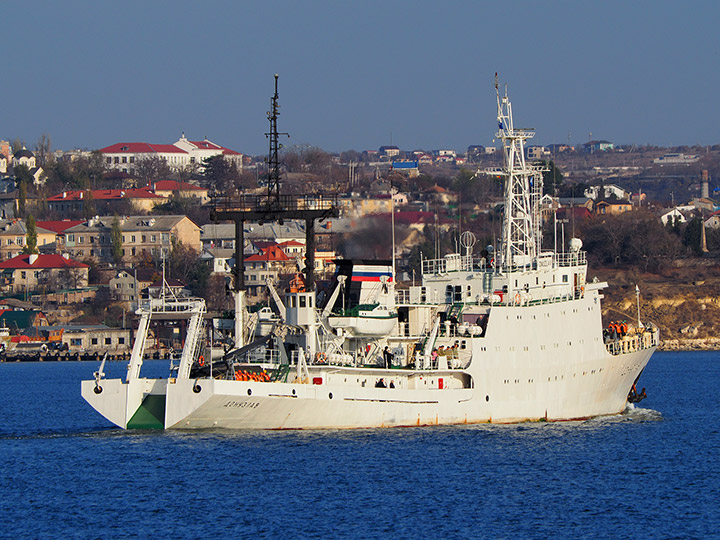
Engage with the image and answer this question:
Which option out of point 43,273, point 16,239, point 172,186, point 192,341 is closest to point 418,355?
point 192,341

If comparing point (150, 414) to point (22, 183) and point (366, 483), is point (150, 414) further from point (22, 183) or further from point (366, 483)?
point (22, 183)

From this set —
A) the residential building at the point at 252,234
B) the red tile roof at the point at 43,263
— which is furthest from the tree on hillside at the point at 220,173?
the red tile roof at the point at 43,263

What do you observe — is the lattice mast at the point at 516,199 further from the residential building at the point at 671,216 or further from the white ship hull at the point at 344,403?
the residential building at the point at 671,216

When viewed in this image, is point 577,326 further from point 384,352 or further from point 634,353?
point 384,352

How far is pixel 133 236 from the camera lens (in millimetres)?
138125

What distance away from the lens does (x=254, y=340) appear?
45.0 m

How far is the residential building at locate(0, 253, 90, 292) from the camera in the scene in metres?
128

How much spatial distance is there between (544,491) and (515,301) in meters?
12.2

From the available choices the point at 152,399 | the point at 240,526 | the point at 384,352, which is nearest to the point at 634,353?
the point at 384,352

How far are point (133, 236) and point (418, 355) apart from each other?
97.7m

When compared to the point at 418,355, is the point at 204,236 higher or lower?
higher

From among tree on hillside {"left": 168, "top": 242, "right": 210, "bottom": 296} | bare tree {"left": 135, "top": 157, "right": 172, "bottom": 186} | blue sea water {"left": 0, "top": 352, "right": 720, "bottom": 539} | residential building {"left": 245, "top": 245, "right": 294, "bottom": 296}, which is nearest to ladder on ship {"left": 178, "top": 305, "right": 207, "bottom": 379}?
blue sea water {"left": 0, "top": 352, "right": 720, "bottom": 539}

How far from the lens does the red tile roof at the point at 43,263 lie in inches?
5098

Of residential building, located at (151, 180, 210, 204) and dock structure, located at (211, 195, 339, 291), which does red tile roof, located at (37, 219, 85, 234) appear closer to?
residential building, located at (151, 180, 210, 204)
